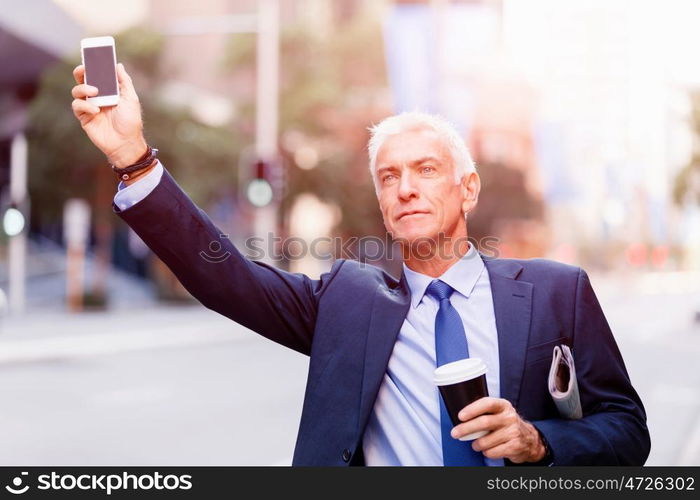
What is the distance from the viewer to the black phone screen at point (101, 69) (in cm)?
200

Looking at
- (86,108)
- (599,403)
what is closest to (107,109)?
(86,108)

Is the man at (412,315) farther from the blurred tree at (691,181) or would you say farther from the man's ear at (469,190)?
the blurred tree at (691,181)

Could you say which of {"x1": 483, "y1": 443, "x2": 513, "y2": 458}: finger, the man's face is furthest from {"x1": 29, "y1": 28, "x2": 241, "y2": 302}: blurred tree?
{"x1": 483, "y1": 443, "x2": 513, "y2": 458}: finger

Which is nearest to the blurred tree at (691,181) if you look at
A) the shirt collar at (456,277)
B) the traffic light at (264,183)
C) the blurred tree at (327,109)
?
the traffic light at (264,183)

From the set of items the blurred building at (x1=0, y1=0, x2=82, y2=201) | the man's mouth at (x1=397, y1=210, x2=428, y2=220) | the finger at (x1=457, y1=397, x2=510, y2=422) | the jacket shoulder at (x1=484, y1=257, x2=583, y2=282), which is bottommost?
the finger at (x1=457, y1=397, x2=510, y2=422)

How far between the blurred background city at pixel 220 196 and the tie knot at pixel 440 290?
8.92 feet

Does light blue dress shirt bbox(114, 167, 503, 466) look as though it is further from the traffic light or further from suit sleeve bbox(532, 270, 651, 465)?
the traffic light

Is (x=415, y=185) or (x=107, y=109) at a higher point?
(x=107, y=109)

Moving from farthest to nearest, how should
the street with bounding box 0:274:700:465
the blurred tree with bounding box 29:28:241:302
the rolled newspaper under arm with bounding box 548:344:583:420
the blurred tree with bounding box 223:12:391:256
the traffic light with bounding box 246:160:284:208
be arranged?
the blurred tree with bounding box 223:12:391:256 < the blurred tree with bounding box 29:28:241:302 < the traffic light with bounding box 246:160:284:208 < the street with bounding box 0:274:700:465 < the rolled newspaper under arm with bounding box 548:344:583:420

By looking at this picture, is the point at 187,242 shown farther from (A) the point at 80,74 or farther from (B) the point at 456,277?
(B) the point at 456,277

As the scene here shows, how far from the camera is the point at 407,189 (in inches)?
82.6

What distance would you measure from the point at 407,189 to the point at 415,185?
0.09 feet

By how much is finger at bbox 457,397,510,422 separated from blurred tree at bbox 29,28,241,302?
21959 mm

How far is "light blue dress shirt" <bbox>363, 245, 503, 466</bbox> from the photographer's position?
6.58 feet
